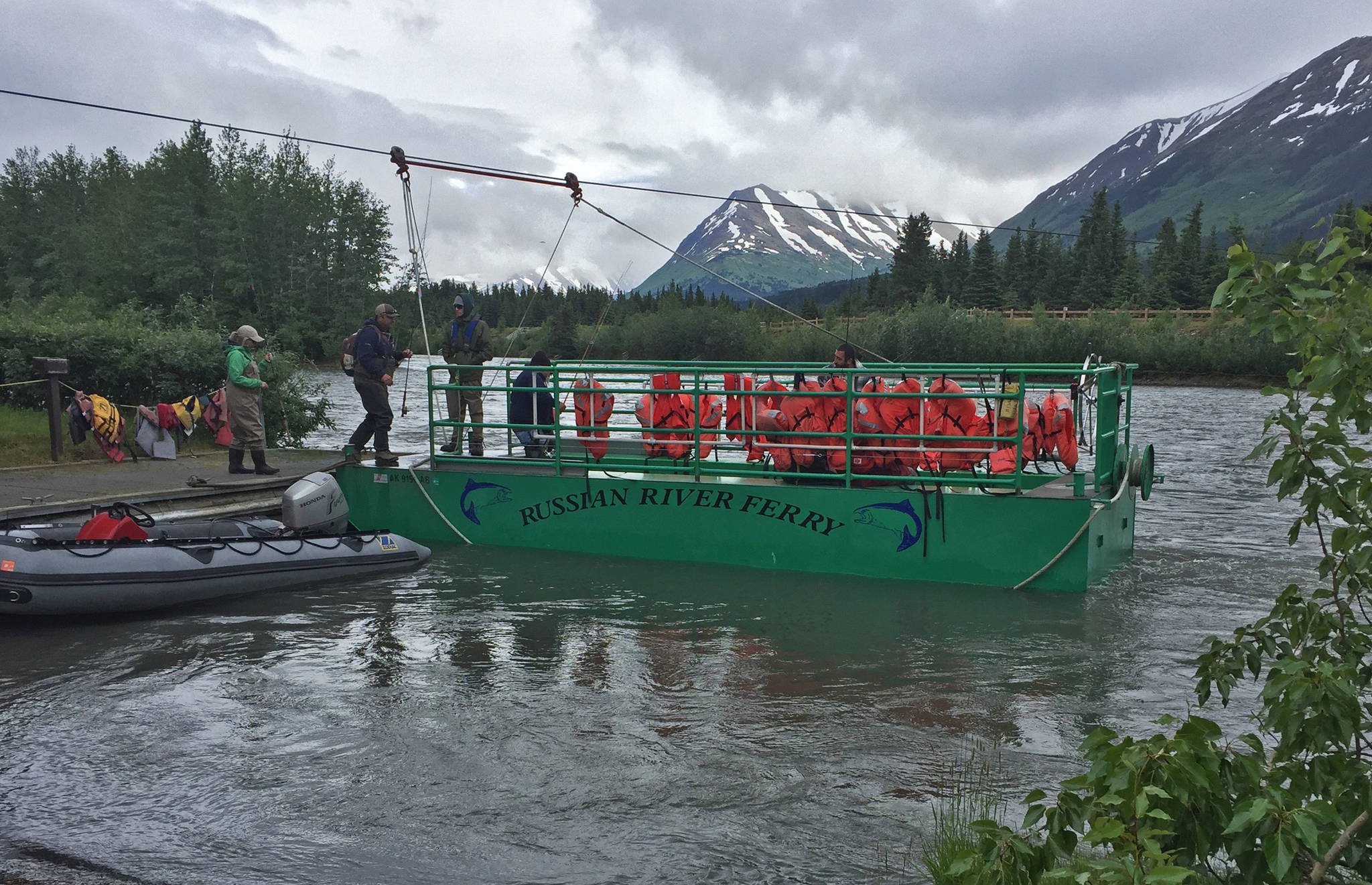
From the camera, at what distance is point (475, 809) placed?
583cm

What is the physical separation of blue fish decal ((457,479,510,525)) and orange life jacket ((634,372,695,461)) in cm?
185

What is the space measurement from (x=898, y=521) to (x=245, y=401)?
828cm

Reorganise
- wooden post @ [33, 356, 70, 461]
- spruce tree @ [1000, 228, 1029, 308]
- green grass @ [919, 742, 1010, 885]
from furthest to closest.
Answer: spruce tree @ [1000, 228, 1029, 308] < wooden post @ [33, 356, 70, 461] < green grass @ [919, 742, 1010, 885]

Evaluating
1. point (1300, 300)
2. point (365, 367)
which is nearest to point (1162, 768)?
point (1300, 300)

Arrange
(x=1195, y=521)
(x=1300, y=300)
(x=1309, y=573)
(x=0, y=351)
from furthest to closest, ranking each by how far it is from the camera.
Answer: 1. (x=0, y=351)
2. (x=1195, y=521)
3. (x=1309, y=573)
4. (x=1300, y=300)

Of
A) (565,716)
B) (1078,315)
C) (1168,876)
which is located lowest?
(565,716)

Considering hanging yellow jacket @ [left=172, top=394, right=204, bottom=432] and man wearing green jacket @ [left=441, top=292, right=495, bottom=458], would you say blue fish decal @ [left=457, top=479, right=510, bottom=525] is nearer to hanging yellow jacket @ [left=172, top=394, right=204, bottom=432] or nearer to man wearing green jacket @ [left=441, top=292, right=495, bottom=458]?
man wearing green jacket @ [left=441, top=292, right=495, bottom=458]

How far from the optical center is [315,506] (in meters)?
11.7

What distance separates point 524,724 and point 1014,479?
17.2ft

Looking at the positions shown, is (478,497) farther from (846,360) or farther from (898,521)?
(898,521)

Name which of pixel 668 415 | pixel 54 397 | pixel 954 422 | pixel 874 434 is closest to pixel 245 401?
pixel 54 397

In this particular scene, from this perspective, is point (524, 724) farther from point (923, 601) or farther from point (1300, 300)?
point (1300, 300)

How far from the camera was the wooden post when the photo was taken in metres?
14.1

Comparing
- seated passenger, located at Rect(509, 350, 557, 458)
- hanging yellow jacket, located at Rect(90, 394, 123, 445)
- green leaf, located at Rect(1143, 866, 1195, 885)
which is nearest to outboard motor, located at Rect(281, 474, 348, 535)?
seated passenger, located at Rect(509, 350, 557, 458)
